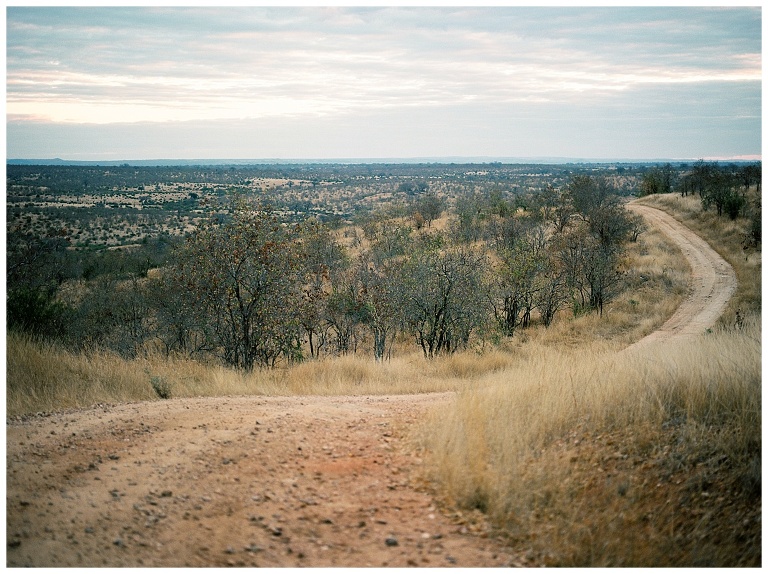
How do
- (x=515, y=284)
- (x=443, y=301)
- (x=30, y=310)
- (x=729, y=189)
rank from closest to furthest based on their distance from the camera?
(x=30, y=310)
(x=443, y=301)
(x=515, y=284)
(x=729, y=189)

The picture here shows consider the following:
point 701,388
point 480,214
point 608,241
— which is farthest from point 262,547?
point 480,214

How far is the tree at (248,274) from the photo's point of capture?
11203mm

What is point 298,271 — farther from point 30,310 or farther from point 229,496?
point 229,496

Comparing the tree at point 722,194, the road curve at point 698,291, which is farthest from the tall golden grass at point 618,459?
the tree at point 722,194

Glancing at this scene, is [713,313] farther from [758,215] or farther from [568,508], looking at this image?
[568,508]

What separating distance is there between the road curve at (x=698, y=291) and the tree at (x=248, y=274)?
25.8 ft

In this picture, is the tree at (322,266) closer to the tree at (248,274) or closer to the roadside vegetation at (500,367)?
the roadside vegetation at (500,367)

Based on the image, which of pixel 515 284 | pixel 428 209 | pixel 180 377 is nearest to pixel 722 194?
pixel 515 284

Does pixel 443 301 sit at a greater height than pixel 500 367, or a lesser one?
greater

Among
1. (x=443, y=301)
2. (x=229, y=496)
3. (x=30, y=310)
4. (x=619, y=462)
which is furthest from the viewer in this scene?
(x=443, y=301)

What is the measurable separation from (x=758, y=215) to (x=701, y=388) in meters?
33.3

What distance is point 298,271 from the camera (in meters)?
12.8

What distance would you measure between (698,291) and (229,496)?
25.9 meters

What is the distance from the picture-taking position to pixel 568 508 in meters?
4.18
